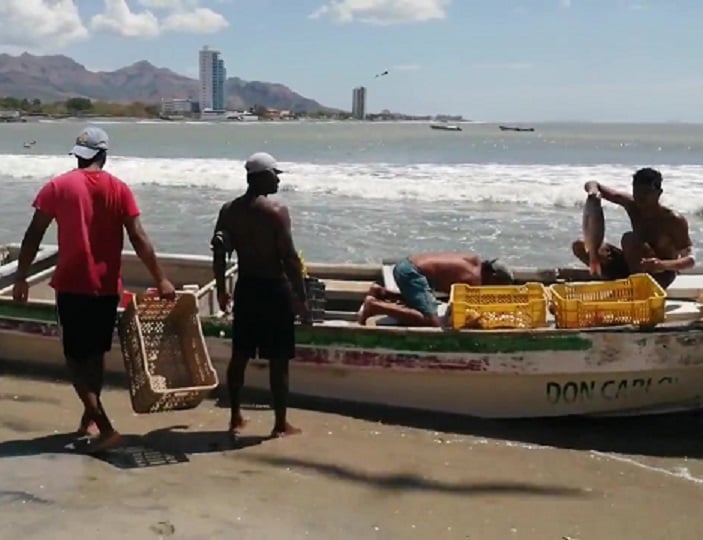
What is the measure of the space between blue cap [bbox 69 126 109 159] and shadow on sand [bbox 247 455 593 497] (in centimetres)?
214

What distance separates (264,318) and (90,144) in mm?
1515

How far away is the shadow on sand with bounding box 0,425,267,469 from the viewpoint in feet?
17.8

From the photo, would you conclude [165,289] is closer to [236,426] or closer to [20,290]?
[20,290]

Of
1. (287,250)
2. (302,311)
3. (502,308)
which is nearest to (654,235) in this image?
(502,308)

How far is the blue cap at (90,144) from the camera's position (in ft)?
17.4

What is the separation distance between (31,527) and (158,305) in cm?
232

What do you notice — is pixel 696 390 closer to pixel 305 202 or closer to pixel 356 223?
pixel 356 223

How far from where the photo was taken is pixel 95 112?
7151 inches

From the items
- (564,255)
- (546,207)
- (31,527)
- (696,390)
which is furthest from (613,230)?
(31,527)

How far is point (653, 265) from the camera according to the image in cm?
658

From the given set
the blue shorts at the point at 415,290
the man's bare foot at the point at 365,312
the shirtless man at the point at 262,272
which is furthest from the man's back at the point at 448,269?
the shirtless man at the point at 262,272

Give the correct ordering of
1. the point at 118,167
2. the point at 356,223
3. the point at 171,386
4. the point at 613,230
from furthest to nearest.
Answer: the point at 118,167
the point at 356,223
the point at 613,230
the point at 171,386

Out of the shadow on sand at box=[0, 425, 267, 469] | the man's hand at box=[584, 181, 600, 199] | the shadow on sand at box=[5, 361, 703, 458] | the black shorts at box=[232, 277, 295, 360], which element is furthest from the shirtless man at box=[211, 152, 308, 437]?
the man's hand at box=[584, 181, 600, 199]

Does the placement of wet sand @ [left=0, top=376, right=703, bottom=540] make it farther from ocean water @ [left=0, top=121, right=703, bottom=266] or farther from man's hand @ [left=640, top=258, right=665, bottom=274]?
ocean water @ [left=0, top=121, right=703, bottom=266]
